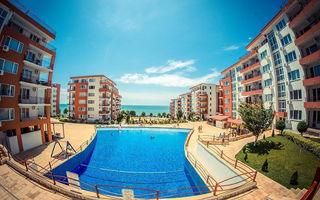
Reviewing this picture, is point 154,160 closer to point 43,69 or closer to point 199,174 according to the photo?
point 199,174

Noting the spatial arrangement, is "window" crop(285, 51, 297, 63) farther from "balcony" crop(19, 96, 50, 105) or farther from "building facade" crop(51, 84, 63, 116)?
"building facade" crop(51, 84, 63, 116)

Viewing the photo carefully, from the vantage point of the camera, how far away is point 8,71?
1369 centimetres

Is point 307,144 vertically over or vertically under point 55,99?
under

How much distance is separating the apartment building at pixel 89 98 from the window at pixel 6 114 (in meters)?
28.7

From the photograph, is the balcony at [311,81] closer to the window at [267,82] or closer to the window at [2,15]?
the window at [267,82]

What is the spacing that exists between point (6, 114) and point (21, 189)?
1231cm

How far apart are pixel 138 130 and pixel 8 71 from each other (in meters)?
26.6

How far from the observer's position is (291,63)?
679 inches

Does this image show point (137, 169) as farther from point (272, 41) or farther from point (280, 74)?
point (272, 41)

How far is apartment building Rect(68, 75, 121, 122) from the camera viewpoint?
4197 centimetres

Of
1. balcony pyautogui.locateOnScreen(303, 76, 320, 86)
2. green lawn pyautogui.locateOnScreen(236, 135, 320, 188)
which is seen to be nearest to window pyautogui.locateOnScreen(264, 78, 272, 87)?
balcony pyautogui.locateOnScreen(303, 76, 320, 86)

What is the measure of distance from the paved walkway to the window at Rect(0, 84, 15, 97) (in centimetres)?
1029

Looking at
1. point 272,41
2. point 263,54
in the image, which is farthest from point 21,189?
point 263,54

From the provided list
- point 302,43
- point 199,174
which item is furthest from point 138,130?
point 302,43
